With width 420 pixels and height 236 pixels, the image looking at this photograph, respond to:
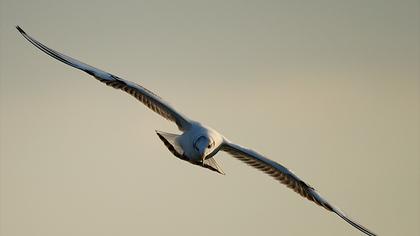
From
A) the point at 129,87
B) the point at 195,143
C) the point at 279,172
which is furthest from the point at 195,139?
the point at 279,172

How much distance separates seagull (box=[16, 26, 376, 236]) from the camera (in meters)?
29.4

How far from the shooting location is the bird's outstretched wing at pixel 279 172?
30.3 meters

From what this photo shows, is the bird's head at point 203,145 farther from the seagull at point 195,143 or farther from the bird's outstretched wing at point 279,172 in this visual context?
the bird's outstretched wing at point 279,172

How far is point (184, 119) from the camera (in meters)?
30.0

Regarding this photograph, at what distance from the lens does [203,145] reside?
96.1ft

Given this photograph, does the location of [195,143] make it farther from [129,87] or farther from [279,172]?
[279,172]

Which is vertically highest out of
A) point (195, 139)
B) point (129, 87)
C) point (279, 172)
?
point (129, 87)

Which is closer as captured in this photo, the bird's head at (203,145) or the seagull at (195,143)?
the bird's head at (203,145)

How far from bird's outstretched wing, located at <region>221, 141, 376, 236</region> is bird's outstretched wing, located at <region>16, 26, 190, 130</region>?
1271mm

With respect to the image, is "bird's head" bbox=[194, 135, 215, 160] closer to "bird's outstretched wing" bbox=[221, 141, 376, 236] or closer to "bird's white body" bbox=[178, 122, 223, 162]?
"bird's white body" bbox=[178, 122, 223, 162]

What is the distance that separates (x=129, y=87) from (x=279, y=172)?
3.97 metres

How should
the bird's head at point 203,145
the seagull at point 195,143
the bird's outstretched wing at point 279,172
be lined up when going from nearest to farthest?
the bird's head at point 203,145 → the seagull at point 195,143 → the bird's outstretched wing at point 279,172

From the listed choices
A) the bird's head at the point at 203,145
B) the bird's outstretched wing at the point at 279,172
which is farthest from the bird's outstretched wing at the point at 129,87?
the bird's outstretched wing at the point at 279,172

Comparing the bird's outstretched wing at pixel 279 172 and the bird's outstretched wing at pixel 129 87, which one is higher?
the bird's outstretched wing at pixel 129 87
